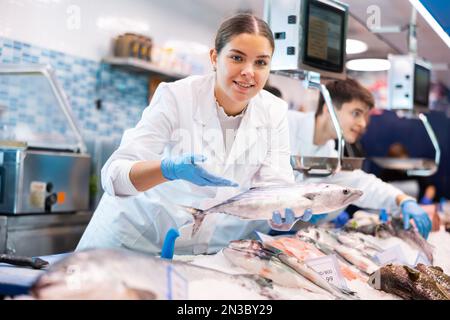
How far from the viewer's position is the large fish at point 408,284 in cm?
176

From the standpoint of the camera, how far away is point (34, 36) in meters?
2.04

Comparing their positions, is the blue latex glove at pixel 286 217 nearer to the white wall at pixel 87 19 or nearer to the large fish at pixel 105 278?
the large fish at pixel 105 278

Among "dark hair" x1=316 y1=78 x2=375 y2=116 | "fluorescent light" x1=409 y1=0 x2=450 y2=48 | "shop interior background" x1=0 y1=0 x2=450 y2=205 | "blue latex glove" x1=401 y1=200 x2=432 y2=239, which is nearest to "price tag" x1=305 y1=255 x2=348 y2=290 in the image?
"shop interior background" x1=0 y1=0 x2=450 y2=205

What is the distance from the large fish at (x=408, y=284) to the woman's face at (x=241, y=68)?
764 mm

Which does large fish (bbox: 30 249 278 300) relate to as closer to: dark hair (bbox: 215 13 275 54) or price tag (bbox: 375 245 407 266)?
dark hair (bbox: 215 13 275 54)

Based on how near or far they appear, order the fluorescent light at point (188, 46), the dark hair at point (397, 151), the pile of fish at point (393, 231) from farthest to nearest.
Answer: the dark hair at point (397, 151) < the pile of fish at point (393, 231) < the fluorescent light at point (188, 46)

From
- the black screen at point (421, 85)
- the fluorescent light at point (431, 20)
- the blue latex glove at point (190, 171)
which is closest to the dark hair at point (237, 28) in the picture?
the blue latex glove at point (190, 171)

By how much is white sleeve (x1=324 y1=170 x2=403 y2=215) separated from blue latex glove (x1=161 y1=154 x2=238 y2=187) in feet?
2.22

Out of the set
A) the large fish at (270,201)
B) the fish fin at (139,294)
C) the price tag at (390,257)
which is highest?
the large fish at (270,201)

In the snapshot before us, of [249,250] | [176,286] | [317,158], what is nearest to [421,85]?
[317,158]

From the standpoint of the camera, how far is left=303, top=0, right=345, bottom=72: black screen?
2.28 m

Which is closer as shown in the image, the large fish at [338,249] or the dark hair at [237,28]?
the dark hair at [237,28]

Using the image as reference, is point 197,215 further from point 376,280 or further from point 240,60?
point 376,280
